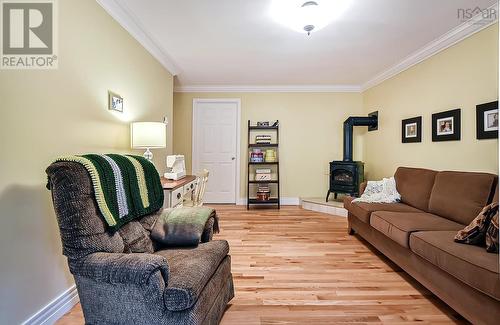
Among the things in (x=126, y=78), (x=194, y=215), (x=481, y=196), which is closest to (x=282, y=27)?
(x=126, y=78)

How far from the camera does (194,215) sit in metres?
1.86

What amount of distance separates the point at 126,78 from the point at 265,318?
2504 mm

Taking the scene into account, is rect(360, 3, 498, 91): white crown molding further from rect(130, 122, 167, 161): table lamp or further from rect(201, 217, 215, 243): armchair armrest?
rect(130, 122, 167, 161): table lamp

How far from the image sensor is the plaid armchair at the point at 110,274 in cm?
123

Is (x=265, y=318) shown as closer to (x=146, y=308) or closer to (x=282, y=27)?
(x=146, y=308)

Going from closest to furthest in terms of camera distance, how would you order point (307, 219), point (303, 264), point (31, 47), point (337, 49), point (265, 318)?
1. point (31, 47)
2. point (265, 318)
3. point (303, 264)
4. point (337, 49)
5. point (307, 219)

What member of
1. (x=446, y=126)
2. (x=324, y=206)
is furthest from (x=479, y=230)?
(x=324, y=206)

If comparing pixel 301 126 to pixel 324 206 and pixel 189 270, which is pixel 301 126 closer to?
pixel 324 206

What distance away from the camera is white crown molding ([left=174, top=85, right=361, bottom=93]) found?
518 centimetres

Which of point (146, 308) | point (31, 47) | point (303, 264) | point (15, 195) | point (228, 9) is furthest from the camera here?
point (303, 264)

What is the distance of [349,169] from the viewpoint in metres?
4.57

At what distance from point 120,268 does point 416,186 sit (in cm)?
309

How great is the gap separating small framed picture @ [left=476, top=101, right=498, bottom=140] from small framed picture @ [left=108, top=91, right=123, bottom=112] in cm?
343

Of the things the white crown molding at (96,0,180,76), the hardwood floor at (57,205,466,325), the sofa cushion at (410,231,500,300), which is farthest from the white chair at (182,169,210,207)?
the sofa cushion at (410,231,500,300)
